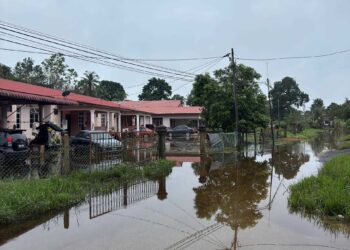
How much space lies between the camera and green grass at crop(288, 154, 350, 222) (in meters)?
7.35

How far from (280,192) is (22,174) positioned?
754 centimetres

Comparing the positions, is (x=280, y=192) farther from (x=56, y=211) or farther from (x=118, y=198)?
(x=56, y=211)

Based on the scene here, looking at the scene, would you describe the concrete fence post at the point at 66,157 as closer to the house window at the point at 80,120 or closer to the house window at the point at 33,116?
the house window at the point at 33,116

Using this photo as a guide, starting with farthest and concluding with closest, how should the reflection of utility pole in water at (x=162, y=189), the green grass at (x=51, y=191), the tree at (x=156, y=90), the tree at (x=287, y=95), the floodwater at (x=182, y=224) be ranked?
the tree at (x=287, y=95) < the tree at (x=156, y=90) < the reflection of utility pole in water at (x=162, y=189) < the green grass at (x=51, y=191) < the floodwater at (x=182, y=224)

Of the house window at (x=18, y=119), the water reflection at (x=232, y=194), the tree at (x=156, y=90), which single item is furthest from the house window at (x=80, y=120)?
the tree at (x=156, y=90)

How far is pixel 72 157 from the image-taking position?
1098 cm

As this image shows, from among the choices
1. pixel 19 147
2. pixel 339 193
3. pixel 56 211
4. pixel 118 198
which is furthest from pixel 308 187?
pixel 19 147

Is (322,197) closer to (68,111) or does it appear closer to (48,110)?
(48,110)

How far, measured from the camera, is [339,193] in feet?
26.0

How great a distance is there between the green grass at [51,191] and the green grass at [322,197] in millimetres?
4891

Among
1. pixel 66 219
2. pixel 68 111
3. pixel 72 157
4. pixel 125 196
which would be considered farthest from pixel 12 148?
pixel 68 111

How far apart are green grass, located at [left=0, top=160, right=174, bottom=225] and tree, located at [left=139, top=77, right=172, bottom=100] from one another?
7047 centimetres

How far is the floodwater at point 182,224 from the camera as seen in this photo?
583cm

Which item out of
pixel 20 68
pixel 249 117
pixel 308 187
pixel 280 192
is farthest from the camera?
pixel 20 68
